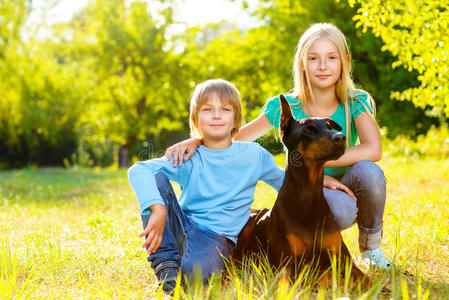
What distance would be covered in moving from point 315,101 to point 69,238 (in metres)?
2.51

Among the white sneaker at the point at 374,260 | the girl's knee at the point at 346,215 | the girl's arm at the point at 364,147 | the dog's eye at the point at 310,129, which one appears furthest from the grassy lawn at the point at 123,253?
the dog's eye at the point at 310,129

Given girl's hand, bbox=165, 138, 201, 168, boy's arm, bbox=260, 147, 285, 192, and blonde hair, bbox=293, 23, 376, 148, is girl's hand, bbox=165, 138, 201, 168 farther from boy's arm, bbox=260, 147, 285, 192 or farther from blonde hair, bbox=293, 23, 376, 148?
blonde hair, bbox=293, 23, 376, 148

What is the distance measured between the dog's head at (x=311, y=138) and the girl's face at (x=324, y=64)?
48cm

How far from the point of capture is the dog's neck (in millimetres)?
2559

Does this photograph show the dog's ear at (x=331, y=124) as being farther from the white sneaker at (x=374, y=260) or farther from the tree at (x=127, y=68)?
the tree at (x=127, y=68)

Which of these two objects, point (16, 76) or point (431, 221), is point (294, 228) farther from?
point (16, 76)

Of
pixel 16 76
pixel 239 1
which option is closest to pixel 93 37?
pixel 16 76

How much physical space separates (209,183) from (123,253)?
934mm

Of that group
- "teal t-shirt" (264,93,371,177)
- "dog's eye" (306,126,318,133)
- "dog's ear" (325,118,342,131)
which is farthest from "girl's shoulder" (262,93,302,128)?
"dog's eye" (306,126,318,133)

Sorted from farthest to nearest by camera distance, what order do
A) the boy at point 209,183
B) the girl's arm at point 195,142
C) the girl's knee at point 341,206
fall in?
1. the girl's arm at point 195,142
2. the girl's knee at point 341,206
3. the boy at point 209,183

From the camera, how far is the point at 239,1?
14875mm

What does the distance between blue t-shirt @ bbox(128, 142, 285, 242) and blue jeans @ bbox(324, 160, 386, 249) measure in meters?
0.43

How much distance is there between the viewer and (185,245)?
282cm

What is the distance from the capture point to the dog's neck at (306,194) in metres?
2.56
